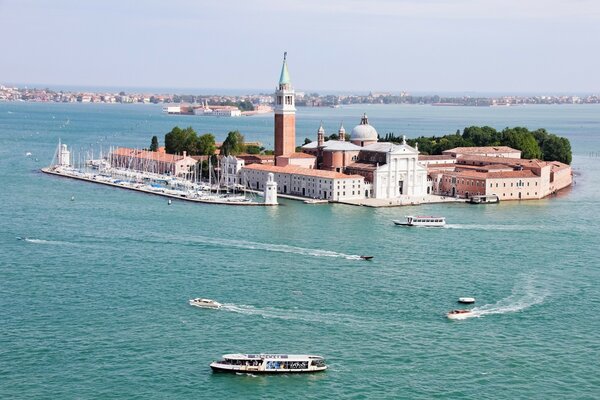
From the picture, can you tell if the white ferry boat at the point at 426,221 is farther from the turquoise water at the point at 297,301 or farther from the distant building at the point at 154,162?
the distant building at the point at 154,162

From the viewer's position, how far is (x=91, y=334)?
13406 mm

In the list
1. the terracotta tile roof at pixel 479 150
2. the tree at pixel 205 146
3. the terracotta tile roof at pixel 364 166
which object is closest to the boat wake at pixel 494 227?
the terracotta tile roof at pixel 364 166

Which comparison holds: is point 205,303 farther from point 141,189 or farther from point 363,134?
point 363,134

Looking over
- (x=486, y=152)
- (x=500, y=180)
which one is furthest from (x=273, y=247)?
(x=486, y=152)

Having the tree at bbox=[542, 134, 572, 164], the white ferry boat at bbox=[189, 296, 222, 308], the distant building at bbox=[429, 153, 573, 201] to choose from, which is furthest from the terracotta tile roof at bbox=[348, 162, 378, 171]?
the white ferry boat at bbox=[189, 296, 222, 308]

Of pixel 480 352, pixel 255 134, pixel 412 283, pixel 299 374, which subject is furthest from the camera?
pixel 255 134

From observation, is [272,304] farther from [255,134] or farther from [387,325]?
[255,134]

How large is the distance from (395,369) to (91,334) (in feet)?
14.1

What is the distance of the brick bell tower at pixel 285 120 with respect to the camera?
106ft

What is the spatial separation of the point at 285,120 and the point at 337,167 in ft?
8.87

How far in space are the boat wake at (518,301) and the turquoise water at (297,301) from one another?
49mm

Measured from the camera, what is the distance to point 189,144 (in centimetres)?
3788

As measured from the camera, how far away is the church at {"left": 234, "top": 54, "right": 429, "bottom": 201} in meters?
28.9

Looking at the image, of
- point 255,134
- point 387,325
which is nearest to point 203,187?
point 387,325
